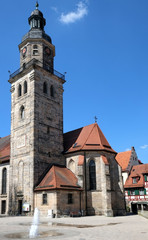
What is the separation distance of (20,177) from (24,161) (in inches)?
77.8

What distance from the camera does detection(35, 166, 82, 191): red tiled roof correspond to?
2491cm

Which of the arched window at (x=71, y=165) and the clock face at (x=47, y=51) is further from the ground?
the clock face at (x=47, y=51)

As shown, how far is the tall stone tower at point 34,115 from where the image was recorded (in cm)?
2808

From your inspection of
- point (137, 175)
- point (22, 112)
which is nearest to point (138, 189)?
point (137, 175)

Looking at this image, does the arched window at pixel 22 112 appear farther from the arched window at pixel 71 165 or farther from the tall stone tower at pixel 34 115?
the arched window at pixel 71 165

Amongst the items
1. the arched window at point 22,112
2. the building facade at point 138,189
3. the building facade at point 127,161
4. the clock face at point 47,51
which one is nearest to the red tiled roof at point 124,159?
the building facade at point 127,161

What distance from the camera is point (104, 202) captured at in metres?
26.4

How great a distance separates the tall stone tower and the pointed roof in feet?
5.24

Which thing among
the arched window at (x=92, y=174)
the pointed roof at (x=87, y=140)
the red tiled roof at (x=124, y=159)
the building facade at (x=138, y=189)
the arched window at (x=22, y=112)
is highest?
the arched window at (x=22, y=112)

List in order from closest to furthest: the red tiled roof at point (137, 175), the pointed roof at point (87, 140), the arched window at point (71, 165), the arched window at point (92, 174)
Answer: the arched window at point (92, 174) < the pointed roof at point (87, 140) < the arched window at point (71, 165) < the red tiled roof at point (137, 175)

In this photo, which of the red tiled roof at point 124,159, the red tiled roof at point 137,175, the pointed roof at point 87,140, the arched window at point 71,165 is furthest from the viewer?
the red tiled roof at point 124,159

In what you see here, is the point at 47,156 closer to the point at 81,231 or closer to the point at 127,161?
the point at 81,231

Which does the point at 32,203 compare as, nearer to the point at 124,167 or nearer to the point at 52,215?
the point at 52,215

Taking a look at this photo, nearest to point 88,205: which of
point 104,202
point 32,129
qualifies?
point 104,202
